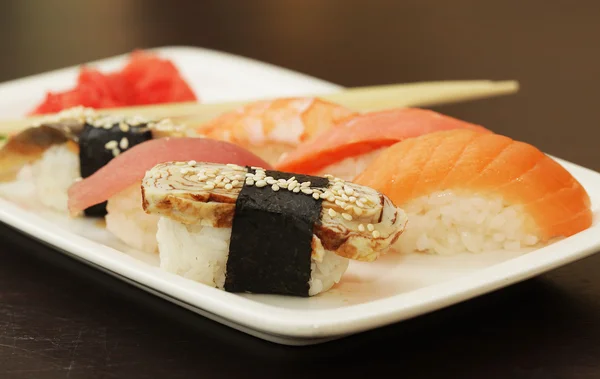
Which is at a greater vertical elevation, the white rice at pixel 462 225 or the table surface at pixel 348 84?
the white rice at pixel 462 225

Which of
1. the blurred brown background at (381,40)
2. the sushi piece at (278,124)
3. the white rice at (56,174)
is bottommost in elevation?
the blurred brown background at (381,40)

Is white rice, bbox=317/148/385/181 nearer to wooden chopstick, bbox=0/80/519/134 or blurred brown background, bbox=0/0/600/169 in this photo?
wooden chopstick, bbox=0/80/519/134

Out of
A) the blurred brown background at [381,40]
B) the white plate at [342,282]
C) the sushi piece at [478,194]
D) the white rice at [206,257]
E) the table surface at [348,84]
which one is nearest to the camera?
the white plate at [342,282]

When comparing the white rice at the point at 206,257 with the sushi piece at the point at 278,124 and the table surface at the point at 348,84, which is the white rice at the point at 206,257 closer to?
the table surface at the point at 348,84

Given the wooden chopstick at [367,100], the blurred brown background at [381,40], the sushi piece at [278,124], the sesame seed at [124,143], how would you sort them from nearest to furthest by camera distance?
the sesame seed at [124,143]
the sushi piece at [278,124]
the wooden chopstick at [367,100]
the blurred brown background at [381,40]

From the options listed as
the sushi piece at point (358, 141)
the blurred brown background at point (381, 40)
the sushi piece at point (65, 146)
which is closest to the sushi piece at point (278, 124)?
the sushi piece at point (358, 141)

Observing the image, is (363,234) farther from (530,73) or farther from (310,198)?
(530,73)

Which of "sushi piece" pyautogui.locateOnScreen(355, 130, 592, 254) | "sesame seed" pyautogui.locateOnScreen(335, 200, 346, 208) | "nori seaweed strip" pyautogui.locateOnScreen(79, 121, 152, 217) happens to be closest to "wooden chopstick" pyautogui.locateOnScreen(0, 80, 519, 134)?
"nori seaweed strip" pyautogui.locateOnScreen(79, 121, 152, 217)
